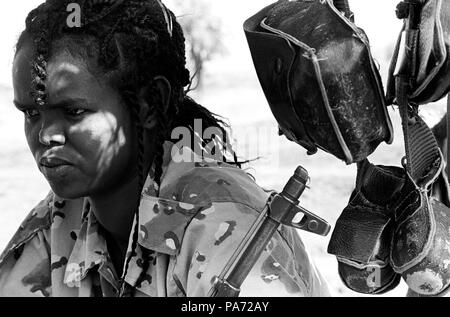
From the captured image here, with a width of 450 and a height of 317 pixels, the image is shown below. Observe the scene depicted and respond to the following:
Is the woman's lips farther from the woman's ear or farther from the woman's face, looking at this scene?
the woman's ear

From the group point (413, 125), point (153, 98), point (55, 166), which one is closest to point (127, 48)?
point (153, 98)

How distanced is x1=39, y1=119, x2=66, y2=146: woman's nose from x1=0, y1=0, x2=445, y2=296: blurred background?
11.0ft

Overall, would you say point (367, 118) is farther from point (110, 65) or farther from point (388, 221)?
point (110, 65)

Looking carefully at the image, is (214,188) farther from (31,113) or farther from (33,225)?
(33,225)

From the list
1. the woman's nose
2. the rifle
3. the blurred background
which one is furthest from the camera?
the blurred background

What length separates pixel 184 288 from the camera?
230 centimetres

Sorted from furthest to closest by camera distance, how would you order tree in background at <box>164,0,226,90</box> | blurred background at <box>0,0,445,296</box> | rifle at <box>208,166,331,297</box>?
blurred background at <box>0,0,445,296</box> < tree in background at <box>164,0,226,90</box> < rifle at <box>208,166,331,297</box>

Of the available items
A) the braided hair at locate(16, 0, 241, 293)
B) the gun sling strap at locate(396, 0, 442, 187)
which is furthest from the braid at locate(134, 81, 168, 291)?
the gun sling strap at locate(396, 0, 442, 187)

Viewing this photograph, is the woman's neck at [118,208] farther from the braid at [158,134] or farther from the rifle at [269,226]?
the rifle at [269,226]

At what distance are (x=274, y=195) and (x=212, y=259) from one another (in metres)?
0.30

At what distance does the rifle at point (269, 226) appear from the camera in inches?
78.5

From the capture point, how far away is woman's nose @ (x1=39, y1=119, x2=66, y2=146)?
2.38m

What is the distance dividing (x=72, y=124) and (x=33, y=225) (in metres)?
0.54
